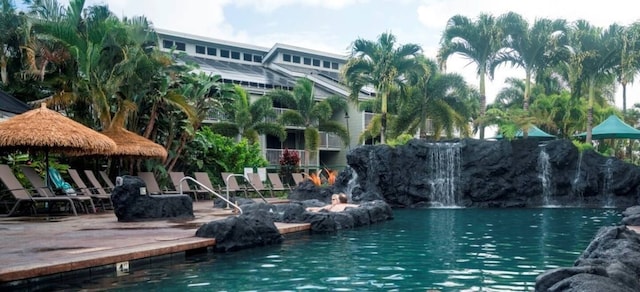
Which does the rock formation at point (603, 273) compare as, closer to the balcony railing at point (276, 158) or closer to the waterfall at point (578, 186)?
the waterfall at point (578, 186)

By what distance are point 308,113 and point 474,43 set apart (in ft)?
29.7

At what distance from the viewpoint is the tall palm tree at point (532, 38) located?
24.5 metres

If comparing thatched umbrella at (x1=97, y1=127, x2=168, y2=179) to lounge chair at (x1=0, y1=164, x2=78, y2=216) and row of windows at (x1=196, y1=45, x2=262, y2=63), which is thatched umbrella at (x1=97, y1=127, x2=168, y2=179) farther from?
row of windows at (x1=196, y1=45, x2=262, y2=63)

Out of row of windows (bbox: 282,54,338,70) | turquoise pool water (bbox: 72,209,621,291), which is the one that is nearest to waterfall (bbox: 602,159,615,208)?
turquoise pool water (bbox: 72,209,621,291)

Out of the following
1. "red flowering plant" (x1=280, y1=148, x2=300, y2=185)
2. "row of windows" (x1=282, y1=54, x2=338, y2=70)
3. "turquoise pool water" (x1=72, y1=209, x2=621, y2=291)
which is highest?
"row of windows" (x1=282, y1=54, x2=338, y2=70)

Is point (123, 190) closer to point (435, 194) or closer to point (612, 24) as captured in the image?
point (435, 194)

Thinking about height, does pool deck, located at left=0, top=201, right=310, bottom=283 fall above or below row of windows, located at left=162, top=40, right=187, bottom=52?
below

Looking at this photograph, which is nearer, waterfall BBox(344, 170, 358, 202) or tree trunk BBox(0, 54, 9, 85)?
tree trunk BBox(0, 54, 9, 85)

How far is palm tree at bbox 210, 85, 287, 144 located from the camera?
88.7 ft

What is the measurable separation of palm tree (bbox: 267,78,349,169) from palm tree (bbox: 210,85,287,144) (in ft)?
3.85

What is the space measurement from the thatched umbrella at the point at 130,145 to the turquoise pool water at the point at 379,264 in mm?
7143

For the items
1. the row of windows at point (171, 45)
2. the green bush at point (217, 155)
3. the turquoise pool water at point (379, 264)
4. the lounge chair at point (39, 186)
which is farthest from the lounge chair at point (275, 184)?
the row of windows at point (171, 45)

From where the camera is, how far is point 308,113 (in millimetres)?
29719

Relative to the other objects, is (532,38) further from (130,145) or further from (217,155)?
(130,145)
